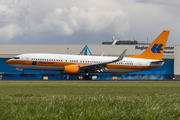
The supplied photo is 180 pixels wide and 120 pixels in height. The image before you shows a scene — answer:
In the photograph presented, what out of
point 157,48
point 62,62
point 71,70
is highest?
point 157,48

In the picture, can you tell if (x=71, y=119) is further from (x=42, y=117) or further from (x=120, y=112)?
(x=120, y=112)

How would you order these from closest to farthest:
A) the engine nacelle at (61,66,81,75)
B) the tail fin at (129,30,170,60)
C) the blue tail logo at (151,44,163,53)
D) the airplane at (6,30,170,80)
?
the engine nacelle at (61,66,81,75) → the airplane at (6,30,170,80) → the tail fin at (129,30,170,60) → the blue tail logo at (151,44,163,53)

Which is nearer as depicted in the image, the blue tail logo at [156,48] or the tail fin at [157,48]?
the tail fin at [157,48]

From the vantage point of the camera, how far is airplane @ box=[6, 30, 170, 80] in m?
42.2

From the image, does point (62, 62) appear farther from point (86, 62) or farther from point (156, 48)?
point (156, 48)

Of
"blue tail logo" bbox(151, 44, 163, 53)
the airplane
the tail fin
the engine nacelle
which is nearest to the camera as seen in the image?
the engine nacelle

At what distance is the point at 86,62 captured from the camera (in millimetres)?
44781

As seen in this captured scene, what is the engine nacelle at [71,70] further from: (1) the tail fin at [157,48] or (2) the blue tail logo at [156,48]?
(2) the blue tail logo at [156,48]

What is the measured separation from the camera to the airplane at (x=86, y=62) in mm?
42156

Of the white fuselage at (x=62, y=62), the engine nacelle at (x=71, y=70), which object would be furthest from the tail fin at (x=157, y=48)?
the engine nacelle at (x=71, y=70)

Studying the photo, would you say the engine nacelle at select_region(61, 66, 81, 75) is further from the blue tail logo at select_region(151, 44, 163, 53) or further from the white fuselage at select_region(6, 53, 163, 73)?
the blue tail logo at select_region(151, 44, 163, 53)

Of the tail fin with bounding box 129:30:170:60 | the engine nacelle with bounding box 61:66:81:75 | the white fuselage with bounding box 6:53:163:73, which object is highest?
the tail fin with bounding box 129:30:170:60

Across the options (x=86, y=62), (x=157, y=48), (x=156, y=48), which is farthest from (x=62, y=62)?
(x=157, y=48)

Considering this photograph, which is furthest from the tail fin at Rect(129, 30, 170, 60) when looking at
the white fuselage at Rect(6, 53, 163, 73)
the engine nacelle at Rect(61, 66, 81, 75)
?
the engine nacelle at Rect(61, 66, 81, 75)
